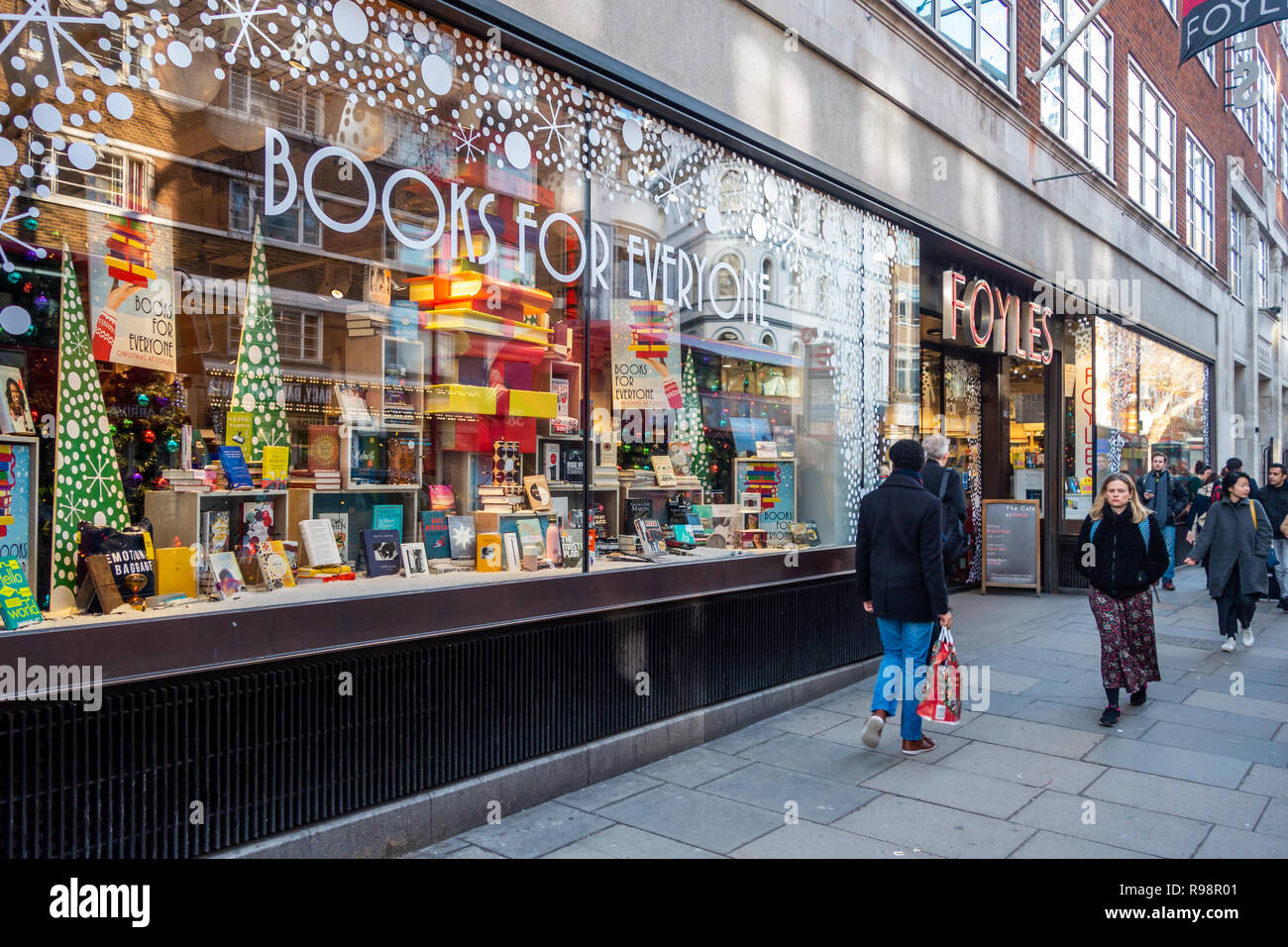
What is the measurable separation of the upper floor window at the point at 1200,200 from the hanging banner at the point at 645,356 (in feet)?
54.9

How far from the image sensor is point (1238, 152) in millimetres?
23500

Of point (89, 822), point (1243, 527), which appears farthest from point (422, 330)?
point (1243, 527)

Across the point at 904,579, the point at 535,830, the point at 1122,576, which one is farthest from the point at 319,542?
the point at 1122,576

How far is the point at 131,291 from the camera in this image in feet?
14.6

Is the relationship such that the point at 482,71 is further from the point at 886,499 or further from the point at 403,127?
the point at 886,499

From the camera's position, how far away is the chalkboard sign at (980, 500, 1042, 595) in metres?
13.3

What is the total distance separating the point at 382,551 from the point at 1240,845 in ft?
15.9

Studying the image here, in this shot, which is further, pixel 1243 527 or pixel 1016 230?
pixel 1016 230

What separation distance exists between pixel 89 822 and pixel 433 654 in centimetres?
170

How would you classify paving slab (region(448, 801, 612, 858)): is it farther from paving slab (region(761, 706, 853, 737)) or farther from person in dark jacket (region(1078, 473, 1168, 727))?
person in dark jacket (region(1078, 473, 1168, 727))

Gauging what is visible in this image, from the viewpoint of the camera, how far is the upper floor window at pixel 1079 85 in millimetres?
12711

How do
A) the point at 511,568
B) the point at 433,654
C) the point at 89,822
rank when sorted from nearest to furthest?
1. the point at 89,822
2. the point at 433,654
3. the point at 511,568

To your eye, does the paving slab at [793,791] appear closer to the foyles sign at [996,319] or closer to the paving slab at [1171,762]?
the paving slab at [1171,762]

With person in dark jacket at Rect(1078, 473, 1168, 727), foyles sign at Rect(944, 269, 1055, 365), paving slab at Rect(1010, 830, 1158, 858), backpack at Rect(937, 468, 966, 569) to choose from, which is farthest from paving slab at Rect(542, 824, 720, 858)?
foyles sign at Rect(944, 269, 1055, 365)
